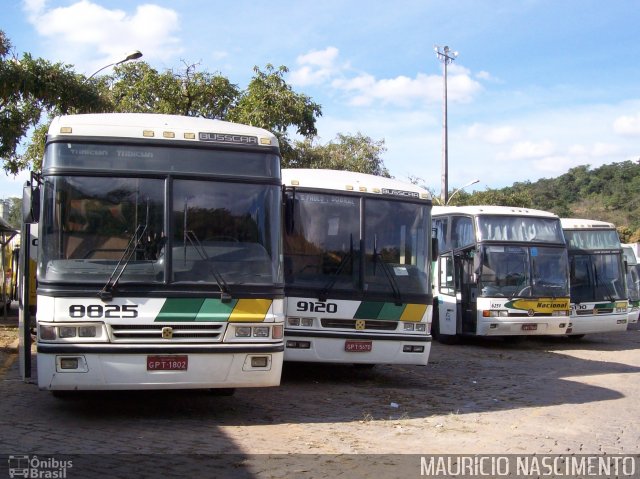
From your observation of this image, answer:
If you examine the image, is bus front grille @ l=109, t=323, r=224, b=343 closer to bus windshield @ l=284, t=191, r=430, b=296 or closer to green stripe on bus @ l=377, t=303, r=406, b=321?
bus windshield @ l=284, t=191, r=430, b=296

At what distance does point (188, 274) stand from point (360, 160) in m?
27.0

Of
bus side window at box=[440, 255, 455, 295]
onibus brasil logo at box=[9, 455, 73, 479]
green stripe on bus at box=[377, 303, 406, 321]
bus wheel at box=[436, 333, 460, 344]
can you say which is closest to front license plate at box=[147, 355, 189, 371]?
onibus brasil logo at box=[9, 455, 73, 479]

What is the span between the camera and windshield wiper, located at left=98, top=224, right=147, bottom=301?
23.5ft

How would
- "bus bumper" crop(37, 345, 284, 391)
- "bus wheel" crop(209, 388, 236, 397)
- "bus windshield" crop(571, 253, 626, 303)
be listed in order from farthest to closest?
"bus windshield" crop(571, 253, 626, 303) → "bus wheel" crop(209, 388, 236, 397) → "bus bumper" crop(37, 345, 284, 391)

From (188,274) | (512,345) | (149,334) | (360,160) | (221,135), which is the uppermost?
(360,160)

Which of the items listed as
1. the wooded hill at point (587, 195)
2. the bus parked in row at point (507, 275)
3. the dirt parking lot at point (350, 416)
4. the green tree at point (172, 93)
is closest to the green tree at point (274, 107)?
the green tree at point (172, 93)

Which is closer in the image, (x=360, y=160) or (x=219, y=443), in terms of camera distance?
(x=219, y=443)

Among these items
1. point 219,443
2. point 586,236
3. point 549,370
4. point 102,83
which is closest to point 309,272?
point 219,443

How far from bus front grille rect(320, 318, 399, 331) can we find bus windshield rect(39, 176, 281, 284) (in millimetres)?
2577

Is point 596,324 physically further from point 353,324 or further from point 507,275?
point 353,324

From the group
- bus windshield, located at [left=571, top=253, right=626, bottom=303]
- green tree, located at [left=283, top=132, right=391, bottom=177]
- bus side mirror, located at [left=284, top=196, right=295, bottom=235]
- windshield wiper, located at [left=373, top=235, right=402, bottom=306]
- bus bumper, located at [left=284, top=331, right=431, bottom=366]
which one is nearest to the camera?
bus side mirror, located at [left=284, top=196, right=295, bottom=235]

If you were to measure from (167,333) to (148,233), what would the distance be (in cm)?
103

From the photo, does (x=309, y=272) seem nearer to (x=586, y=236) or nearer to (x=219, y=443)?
(x=219, y=443)

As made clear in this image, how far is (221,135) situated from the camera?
25.9 ft
